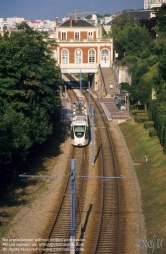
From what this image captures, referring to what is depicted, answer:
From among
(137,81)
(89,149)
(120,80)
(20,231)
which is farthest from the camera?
(120,80)

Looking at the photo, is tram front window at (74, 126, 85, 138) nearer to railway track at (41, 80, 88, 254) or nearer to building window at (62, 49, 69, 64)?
railway track at (41, 80, 88, 254)

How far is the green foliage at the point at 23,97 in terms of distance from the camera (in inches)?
1276

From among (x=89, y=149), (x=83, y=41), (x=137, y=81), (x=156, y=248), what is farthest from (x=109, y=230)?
(x=83, y=41)

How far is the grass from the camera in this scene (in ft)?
90.9

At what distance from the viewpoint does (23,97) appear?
39406 mm

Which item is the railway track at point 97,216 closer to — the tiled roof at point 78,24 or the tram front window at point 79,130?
the tram front window at point 79,130

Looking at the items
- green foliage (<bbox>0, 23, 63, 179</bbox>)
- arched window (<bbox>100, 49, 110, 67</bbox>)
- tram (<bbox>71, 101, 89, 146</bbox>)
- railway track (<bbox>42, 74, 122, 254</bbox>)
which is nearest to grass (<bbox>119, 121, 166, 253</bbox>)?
railway track (<bbox>42, 74, 122, 254</bbox>)

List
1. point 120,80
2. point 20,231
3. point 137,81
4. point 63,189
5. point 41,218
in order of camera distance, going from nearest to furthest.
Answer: point 20,231
point 41,218
point 63,189
point 137,81
point 120,80

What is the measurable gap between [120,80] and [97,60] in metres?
8.34

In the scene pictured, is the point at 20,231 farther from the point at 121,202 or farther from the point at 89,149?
the point at 89,149

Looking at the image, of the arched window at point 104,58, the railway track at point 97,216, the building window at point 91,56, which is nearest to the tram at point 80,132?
the railway track at point 97,216

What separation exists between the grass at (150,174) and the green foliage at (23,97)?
832cm

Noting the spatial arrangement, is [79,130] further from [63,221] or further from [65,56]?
[65,56]

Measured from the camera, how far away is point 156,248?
80.7 ft
